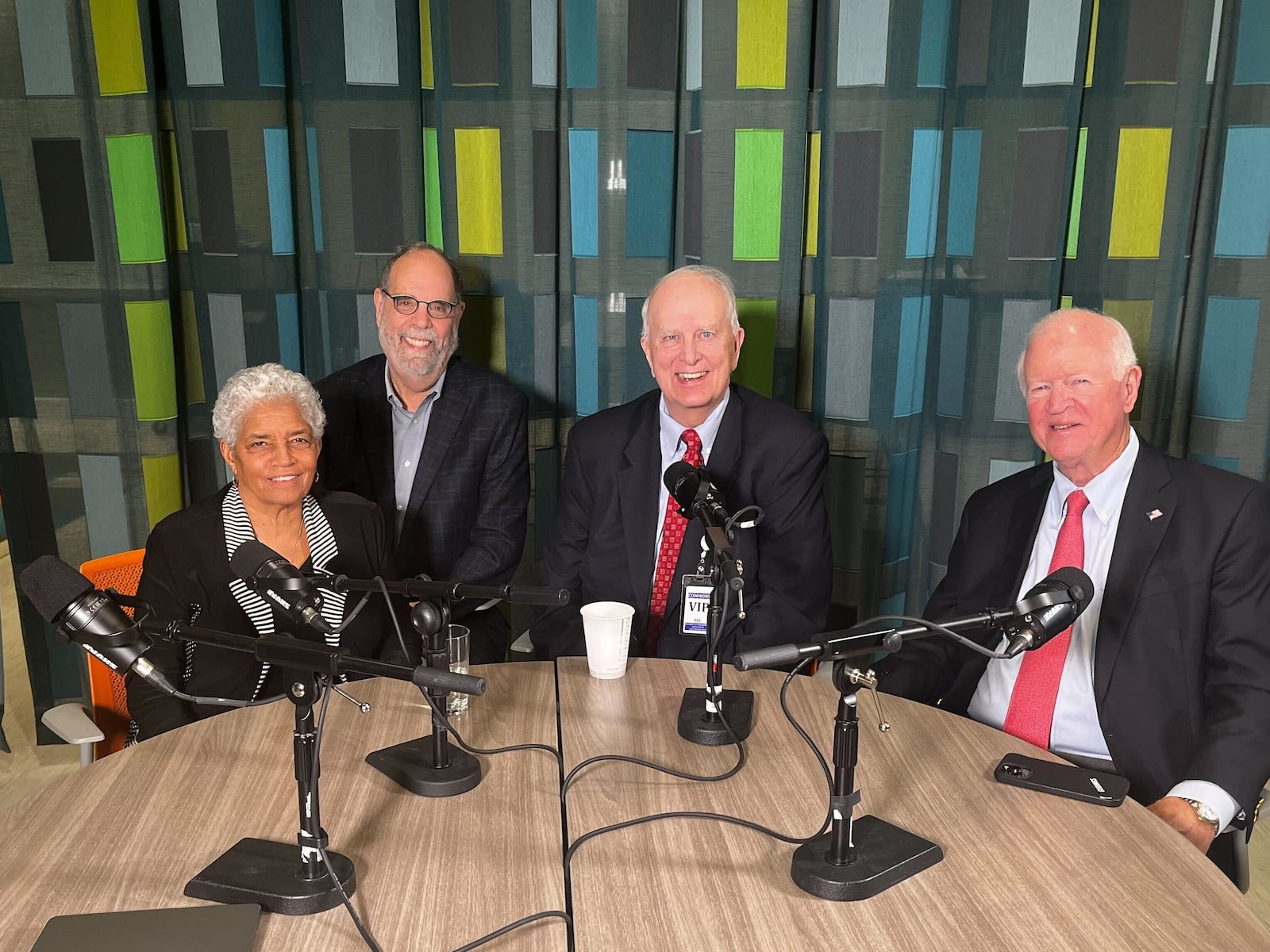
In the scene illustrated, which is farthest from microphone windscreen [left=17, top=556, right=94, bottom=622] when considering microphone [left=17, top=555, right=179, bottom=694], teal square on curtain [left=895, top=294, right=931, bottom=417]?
teal square on curtain [left=895, top=294, right=931, bottom=417]

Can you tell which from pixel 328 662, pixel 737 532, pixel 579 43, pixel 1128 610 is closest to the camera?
pixel 328 662

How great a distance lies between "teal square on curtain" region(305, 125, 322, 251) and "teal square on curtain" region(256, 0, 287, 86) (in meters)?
0.16

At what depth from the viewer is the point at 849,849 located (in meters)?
1.28

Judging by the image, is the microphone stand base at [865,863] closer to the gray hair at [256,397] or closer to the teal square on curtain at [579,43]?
the gray hair at [256,397]

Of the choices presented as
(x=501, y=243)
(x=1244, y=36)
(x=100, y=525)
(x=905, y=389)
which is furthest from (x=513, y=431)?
(x=1244, y=36)

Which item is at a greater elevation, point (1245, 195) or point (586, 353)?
point (1245, 195)

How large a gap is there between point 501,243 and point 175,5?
106 centimetres

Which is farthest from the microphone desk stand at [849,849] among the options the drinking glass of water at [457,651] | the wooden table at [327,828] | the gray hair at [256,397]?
the gray hair at [256,397]

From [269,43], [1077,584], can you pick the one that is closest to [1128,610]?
[1077,584]

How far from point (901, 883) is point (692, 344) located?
1.41 meters

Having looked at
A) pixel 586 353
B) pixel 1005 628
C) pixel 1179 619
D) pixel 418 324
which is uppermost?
pixel 418 324

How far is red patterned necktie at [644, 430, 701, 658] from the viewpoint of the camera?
2.41 meters

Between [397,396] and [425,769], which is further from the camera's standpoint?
[397,396]

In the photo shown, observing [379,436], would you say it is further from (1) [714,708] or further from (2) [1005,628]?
(2) [1005,628]
